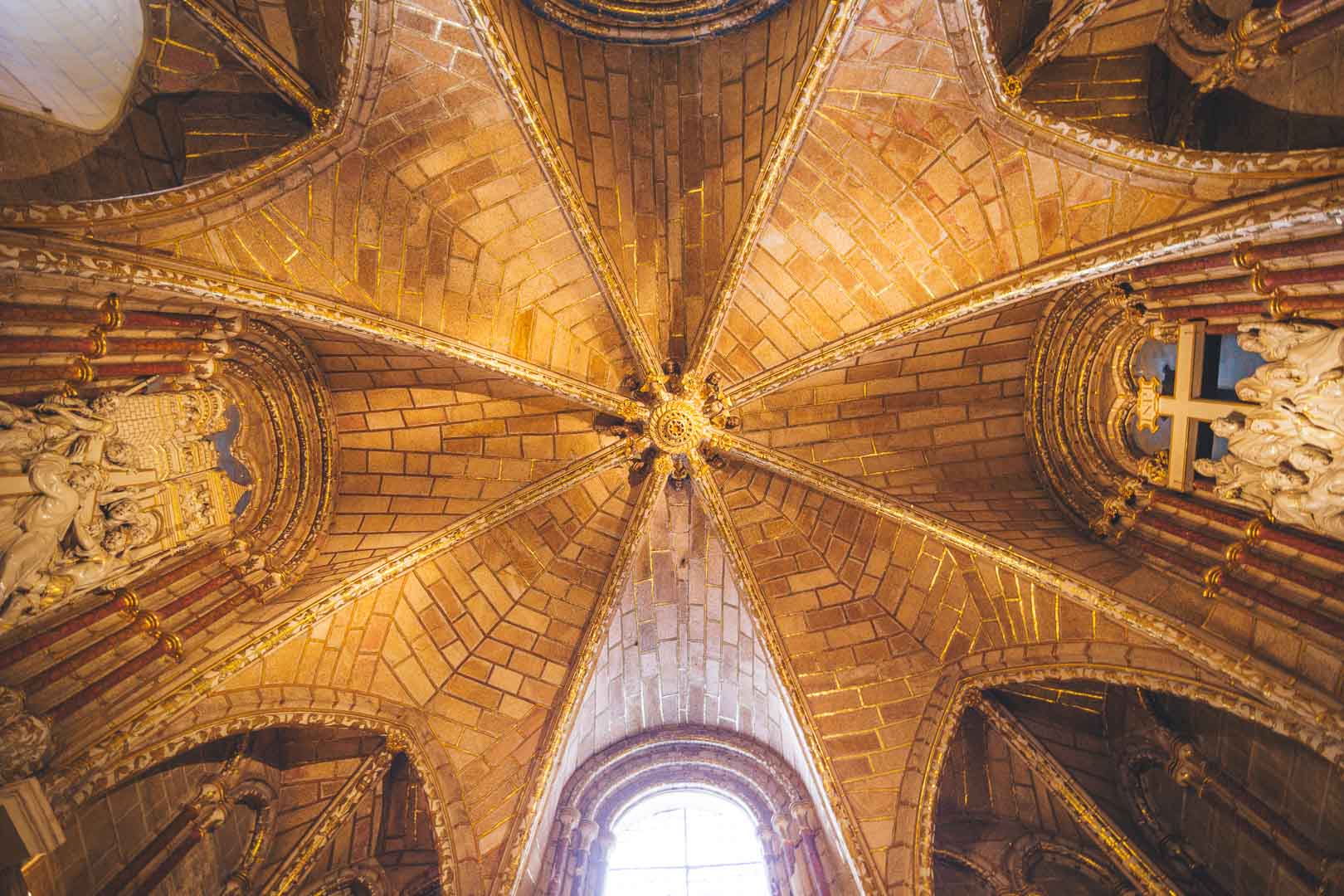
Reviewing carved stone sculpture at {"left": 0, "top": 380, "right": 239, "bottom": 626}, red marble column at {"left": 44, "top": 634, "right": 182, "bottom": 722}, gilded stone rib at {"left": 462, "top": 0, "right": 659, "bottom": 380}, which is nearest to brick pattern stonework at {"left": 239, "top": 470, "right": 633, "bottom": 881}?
red marble column at {"left": 44, "top": 634, "right": 182, "bottom": 722}

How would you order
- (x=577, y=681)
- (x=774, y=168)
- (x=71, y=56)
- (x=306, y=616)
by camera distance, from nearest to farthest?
(x=71, y=56), (x=306, y=616), (x=774, y=168), (x=577, y=681)

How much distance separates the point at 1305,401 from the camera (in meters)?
4.77

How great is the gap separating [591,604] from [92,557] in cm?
436

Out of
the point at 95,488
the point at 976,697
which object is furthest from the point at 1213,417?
the point at 95,488

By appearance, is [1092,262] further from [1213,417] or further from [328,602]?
[328,602]

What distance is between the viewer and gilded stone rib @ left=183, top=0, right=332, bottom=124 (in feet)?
18.8

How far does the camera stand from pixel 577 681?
7.57 m

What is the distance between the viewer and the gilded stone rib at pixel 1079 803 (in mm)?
6254

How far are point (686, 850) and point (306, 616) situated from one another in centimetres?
467

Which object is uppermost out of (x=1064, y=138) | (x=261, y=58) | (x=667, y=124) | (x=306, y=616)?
(x=667, y=124)

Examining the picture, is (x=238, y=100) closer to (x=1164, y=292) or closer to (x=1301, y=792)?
(x=1164, y=292)

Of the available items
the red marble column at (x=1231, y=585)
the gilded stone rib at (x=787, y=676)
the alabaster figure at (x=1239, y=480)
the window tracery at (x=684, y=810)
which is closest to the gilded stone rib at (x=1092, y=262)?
the gilded stone rib at (x=787, y=676)

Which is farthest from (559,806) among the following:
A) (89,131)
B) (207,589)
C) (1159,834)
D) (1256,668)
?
(89,131)

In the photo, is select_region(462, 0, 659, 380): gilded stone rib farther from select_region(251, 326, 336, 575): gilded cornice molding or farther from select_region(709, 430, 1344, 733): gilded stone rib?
select_region(251, 326, 336, 575): gilded cornice molding
